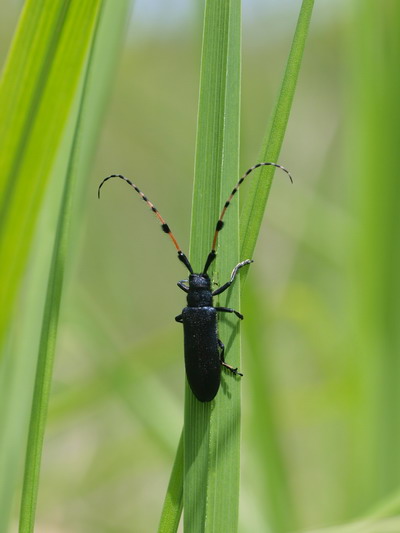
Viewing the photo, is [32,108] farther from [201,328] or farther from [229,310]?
[201,328]

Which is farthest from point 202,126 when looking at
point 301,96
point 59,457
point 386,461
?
point 301,96

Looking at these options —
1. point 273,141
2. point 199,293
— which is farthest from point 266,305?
point 273,141

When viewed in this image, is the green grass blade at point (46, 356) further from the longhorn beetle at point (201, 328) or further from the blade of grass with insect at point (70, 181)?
the longhorn beetle at point (201, 328)

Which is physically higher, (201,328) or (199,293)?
(199,293)

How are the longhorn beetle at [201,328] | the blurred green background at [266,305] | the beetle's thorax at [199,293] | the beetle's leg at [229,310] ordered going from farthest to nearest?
the blurred green background at [266,305], the beetle's thorax at [199,293], the longhorn beetle at [201,328], the beetle's leg at [229,310]

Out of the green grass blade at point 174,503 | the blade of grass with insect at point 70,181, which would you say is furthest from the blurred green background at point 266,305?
the green grass blade at point 174,503

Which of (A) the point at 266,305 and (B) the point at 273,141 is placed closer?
(B) the point at 273,141

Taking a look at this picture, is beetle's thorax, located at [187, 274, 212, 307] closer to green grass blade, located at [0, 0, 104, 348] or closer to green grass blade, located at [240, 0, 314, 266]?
green grass blade, located at [240, 0, 314, 266]

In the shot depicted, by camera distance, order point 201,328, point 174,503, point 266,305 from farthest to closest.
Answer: point 266,305
point 201,328
point 174,503
